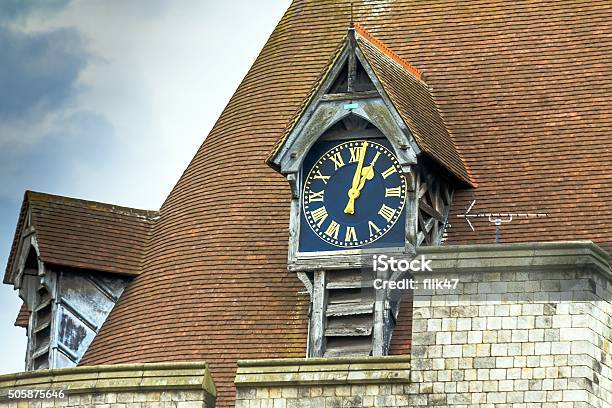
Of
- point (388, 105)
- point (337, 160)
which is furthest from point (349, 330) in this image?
point (388, 105)

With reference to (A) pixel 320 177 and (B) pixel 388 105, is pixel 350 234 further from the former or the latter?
(B) pixel 388 105

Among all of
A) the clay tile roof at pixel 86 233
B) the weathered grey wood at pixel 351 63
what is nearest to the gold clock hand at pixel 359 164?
the weathered grey wood at pixel 351 63

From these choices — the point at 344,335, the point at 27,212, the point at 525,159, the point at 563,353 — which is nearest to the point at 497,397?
the point at 563,353

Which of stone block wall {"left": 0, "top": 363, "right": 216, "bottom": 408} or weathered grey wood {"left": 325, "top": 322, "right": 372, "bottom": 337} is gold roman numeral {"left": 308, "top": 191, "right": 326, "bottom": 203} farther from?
stone block wall {"left": 0, "top": 363, "right": 216, "bottom": 408}

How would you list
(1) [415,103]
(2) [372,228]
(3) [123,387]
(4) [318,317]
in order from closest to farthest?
(3) [123,387] → (4) [318,317] → (2) [372,228] → (1) [415,103]

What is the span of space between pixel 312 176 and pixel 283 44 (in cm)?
569

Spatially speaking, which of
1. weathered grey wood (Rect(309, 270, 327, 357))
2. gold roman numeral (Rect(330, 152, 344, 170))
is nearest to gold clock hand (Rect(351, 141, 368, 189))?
gold roman numeral (Rect(330, 152, 344, 170))

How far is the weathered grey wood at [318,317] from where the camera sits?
136ft

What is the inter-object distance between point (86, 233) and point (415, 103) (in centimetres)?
580

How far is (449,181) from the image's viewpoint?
43125 mm

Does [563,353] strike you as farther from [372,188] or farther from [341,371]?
[372,188]

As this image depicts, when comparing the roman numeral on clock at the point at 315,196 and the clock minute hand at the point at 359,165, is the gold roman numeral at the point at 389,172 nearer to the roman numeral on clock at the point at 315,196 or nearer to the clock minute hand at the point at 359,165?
the clock minute hand at the point at 359,165

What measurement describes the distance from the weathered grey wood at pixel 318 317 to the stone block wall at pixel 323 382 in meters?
3.10

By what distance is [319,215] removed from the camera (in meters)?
42.1
